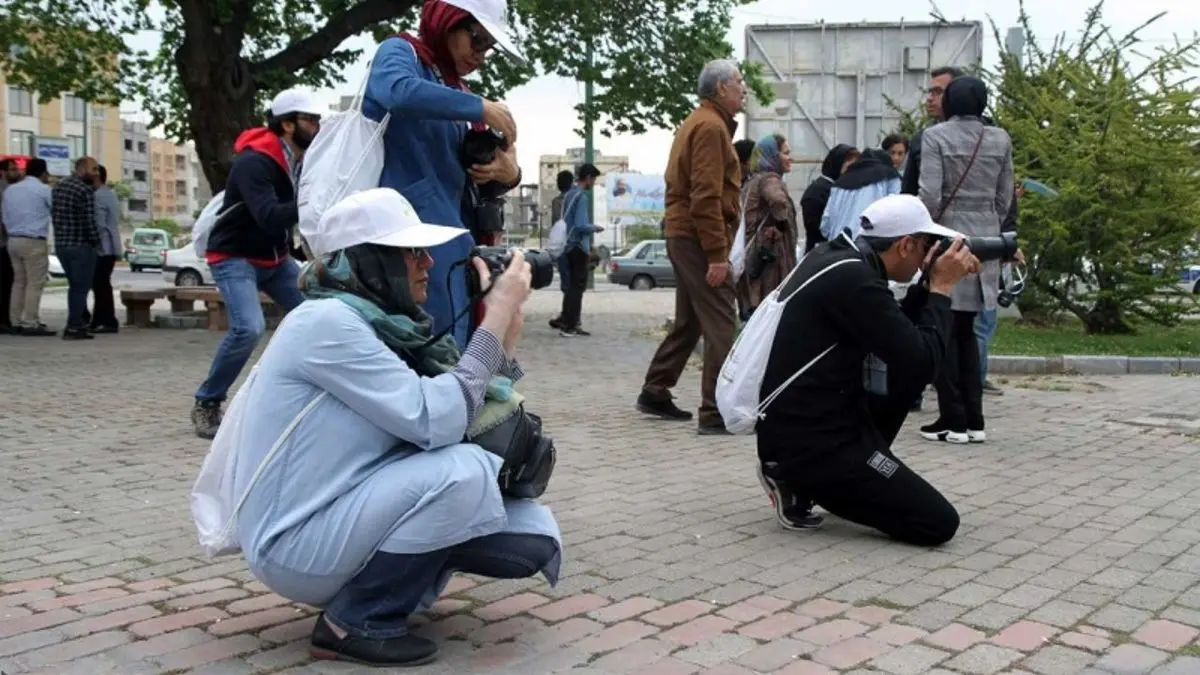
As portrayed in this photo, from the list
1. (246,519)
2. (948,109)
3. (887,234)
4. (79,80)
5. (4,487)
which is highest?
(79,80)

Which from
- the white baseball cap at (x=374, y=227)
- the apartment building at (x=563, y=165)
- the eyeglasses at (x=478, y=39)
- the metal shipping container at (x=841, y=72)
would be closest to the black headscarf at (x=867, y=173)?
the eyeglasses at (x=478, y=39)

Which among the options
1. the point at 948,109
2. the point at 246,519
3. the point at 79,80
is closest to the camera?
the point at 246,519

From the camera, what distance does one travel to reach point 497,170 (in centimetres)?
448

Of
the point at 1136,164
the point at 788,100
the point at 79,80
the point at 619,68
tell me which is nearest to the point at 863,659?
the point at 1136,164

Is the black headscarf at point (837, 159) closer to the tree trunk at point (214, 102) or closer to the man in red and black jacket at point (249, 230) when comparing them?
the man in red and black jacket at point (249, 230)

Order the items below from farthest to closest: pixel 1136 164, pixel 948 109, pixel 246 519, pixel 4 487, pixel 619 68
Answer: pixel 619 68 → pixel 1136 164 → pixel 948 109 → pixel 4 487 → pixel 246 519

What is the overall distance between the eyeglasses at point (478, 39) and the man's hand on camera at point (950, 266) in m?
1.98

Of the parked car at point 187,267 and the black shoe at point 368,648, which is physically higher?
the parked car at point 187,267

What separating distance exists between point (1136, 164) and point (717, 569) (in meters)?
9.25

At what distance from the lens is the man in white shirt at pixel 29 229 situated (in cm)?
1389

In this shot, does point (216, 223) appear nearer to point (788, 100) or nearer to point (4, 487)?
point (4, 487)

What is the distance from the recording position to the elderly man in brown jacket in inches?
293

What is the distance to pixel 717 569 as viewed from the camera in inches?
180

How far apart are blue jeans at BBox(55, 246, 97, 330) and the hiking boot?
9.78 meters
